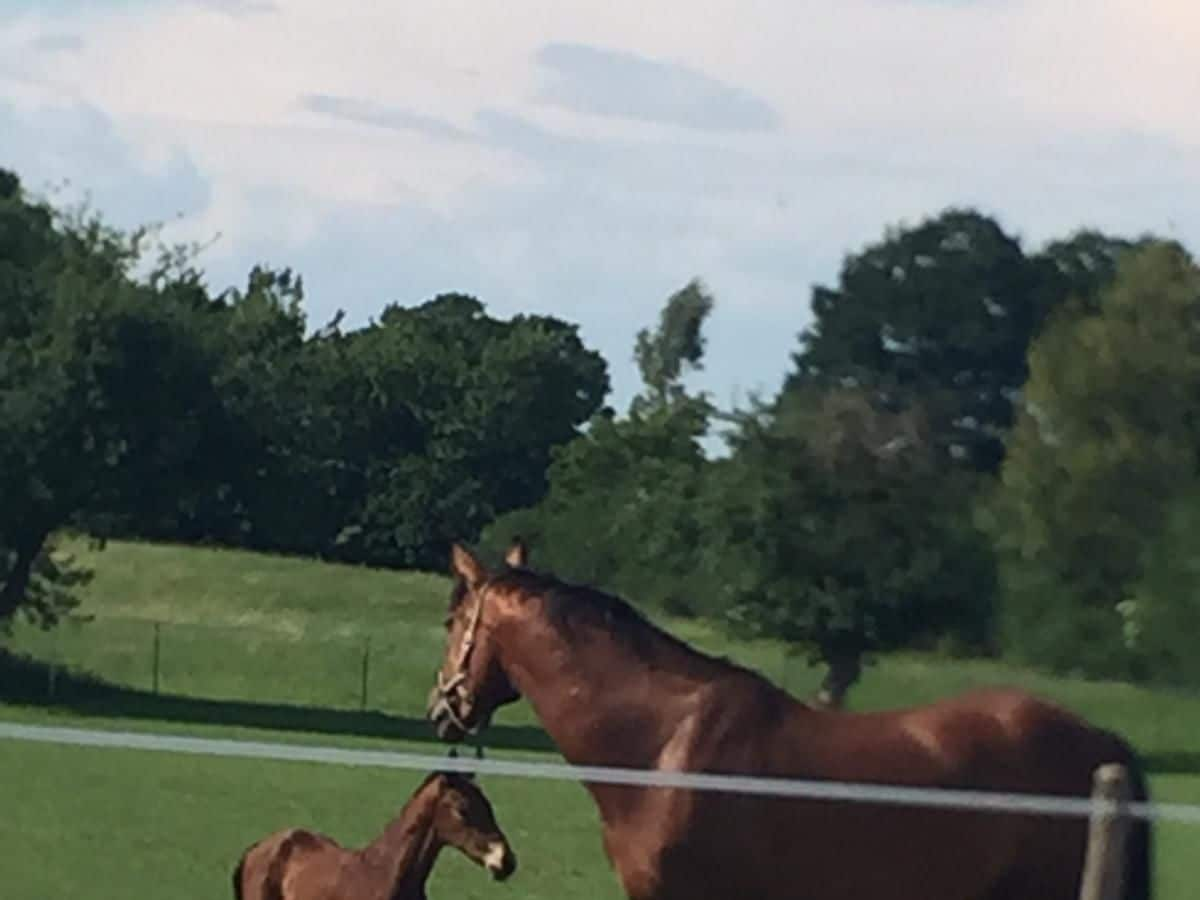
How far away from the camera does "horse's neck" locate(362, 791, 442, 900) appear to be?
10.3m

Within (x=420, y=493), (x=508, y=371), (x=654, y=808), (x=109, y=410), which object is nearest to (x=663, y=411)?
(x=420, y=493)

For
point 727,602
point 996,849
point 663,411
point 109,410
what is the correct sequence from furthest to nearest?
point 663,411
point 727,602
point 109,410
point 996,849

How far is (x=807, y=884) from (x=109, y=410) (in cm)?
2704

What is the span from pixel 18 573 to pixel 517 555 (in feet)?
85.3

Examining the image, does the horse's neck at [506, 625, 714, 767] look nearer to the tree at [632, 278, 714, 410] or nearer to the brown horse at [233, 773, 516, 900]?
the brown horse at [233, 773, 516, 900]

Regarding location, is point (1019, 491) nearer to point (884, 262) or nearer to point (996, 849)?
point (884, 262)

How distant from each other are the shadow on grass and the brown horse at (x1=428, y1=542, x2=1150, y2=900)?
21.9 m

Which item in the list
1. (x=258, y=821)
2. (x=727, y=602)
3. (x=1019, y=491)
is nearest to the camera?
(x=258, y=821)

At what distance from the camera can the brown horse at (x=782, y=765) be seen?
8.64m

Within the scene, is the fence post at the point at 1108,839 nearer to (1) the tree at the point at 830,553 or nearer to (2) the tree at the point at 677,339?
(1) the tree at the point at 830,553

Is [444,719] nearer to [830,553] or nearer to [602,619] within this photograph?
[602,619]

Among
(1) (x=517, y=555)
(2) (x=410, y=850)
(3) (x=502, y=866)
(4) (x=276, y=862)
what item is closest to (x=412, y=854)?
(2) (x=410, y=850)

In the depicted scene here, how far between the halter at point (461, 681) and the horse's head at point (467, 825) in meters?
0.72

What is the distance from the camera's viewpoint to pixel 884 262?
68312 mm
